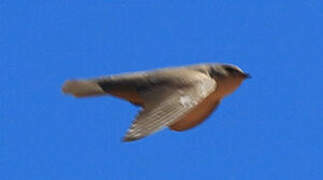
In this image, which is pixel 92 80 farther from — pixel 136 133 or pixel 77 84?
pixel 136 133

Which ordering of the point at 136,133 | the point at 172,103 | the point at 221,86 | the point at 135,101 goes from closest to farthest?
1. the point at 136,133
2. the point at 172,103
3. the point at 135,101
4. the point at 221,86

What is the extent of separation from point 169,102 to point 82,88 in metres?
0.91

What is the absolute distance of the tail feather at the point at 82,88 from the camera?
26.6ft

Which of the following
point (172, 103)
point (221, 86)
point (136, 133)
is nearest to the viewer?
point (136, 133)

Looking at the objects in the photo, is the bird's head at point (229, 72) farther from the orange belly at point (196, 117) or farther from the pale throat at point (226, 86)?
the orange belly at point (196, 117)

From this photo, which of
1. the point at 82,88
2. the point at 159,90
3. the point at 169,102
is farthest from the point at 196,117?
the point at 169,102

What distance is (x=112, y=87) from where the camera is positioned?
26.5ft

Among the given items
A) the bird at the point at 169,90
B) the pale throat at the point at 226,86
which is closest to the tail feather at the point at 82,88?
the bird at the point at 169,90

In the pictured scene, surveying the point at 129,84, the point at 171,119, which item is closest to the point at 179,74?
the point at 129,84

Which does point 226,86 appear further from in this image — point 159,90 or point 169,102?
point 169,102

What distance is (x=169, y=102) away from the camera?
7.57 m

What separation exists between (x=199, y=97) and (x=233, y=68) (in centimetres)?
97

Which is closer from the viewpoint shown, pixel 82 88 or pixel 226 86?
pixel 82 88

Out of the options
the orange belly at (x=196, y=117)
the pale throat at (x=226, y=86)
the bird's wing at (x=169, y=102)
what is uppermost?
the pale throat at (x=226, y=86)
